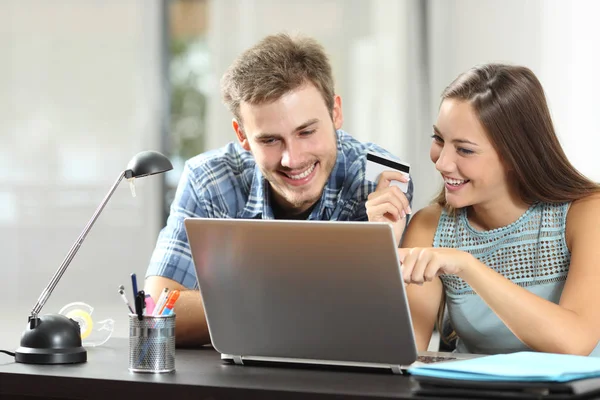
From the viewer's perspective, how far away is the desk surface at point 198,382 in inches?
44.5

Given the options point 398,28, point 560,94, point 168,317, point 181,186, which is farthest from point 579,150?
point 168,317

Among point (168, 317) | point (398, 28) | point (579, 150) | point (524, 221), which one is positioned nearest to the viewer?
point (168, 317)

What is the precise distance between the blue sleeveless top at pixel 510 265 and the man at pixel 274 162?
225mm

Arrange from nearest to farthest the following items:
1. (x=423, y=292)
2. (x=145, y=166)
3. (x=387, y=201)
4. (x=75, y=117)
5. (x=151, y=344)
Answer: (x=151, y=344) → (x=145, y=166) → (x=387, y=201) → (x=423, y=292) → (x=75, y=117)

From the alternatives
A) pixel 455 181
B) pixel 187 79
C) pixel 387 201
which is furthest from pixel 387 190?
pixel 187 79

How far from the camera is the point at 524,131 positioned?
1780 millimetres

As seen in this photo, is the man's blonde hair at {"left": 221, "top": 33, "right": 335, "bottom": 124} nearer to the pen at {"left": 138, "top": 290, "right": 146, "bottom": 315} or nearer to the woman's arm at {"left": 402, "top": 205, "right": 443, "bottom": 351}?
the woman's arm at {"left": 402, "top": 205, "right": 443, "bottom": 351}

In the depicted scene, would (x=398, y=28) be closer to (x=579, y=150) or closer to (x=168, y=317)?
(x=579, y=150)

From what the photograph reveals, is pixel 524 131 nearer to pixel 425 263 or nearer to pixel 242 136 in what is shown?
pixel 425 263

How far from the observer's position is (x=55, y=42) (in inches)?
A: 169

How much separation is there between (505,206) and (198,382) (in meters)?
0.96

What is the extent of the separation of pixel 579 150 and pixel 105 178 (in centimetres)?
240

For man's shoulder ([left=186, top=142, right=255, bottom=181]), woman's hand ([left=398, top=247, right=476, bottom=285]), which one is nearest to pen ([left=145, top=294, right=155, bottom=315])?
woman's hand ([left=398, top=247, right=476, bottom=285])

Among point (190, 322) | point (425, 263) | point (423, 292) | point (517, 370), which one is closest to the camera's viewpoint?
point (517, 370)
